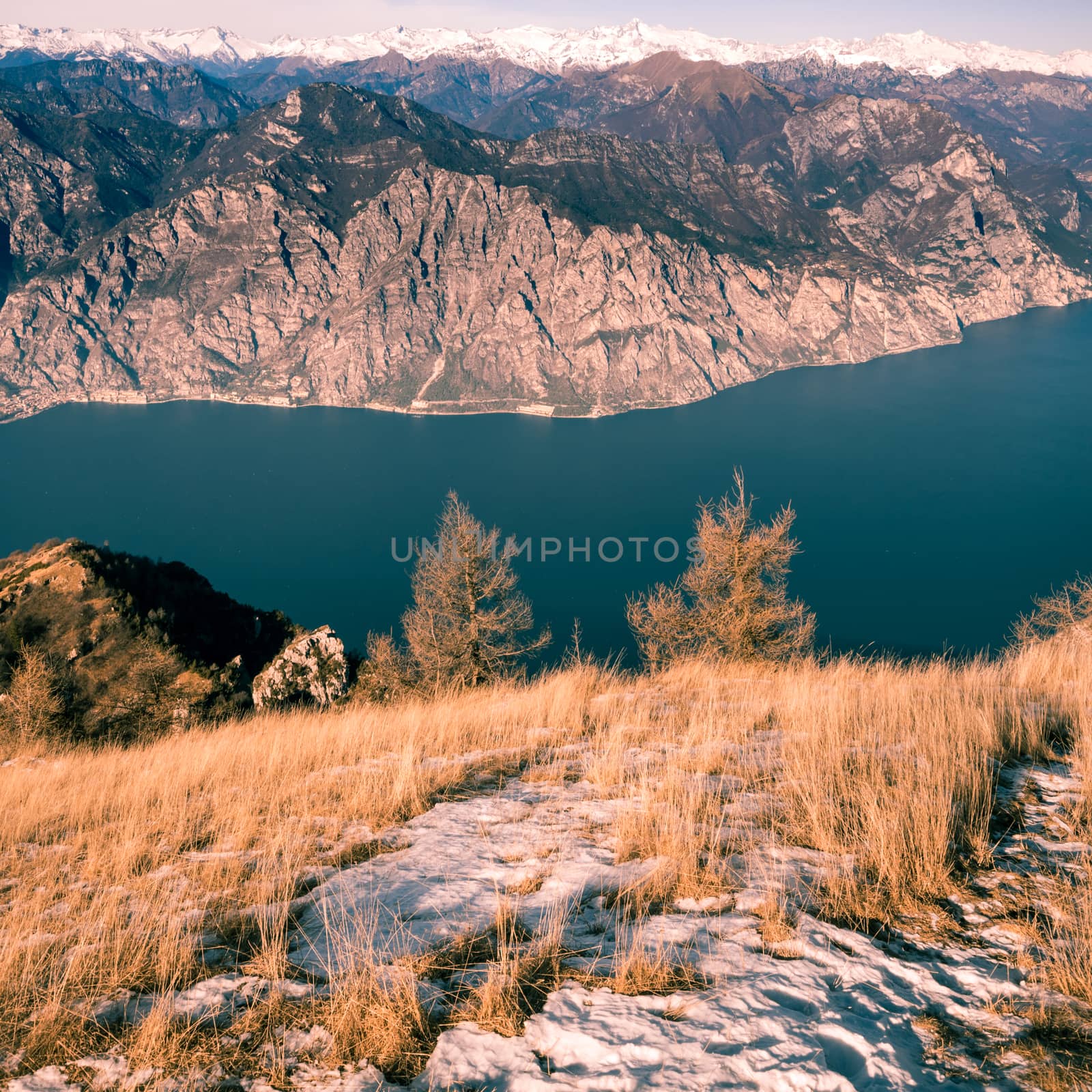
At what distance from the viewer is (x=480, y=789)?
7777mm

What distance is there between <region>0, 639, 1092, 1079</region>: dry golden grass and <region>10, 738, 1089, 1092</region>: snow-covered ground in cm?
14

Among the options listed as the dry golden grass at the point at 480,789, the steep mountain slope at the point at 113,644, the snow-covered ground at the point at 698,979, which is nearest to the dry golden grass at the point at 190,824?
the dry golden grass at the point at 480,789

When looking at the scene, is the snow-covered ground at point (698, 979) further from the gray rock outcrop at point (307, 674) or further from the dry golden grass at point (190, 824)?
the gray rock outcrop at point (307, 674)

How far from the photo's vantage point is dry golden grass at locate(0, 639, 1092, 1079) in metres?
3.98

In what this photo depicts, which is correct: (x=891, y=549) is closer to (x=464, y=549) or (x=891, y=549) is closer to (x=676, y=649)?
(x=676, y=649)

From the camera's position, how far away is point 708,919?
181 inches

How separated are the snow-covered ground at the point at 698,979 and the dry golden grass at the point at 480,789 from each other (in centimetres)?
14

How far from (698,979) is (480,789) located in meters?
4.18

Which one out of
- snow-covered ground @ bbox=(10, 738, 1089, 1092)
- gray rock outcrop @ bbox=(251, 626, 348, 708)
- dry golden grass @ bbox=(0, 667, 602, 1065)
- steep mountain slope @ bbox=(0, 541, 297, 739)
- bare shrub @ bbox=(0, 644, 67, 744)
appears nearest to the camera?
snow-covered ground @ bbox=(10, 738, 1089, 1092)

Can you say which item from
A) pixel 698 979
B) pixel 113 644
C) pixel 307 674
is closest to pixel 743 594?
pixel 307 674

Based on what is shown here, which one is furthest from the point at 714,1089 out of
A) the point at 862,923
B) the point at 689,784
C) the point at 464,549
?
the point at 464,549

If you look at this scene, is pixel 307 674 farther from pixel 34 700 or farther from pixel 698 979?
pixel 698 979

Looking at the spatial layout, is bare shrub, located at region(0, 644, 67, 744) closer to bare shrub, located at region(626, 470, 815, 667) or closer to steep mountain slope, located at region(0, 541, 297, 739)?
steep mountain slope, located at region(0, 541, 297, 739)

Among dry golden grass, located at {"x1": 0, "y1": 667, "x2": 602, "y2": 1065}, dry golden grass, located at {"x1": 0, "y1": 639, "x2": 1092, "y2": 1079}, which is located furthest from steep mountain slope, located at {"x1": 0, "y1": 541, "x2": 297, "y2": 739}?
dry golden grass, located at {"x1": 0, "y1": 639, "x2": 1092, "y2": 1079}
